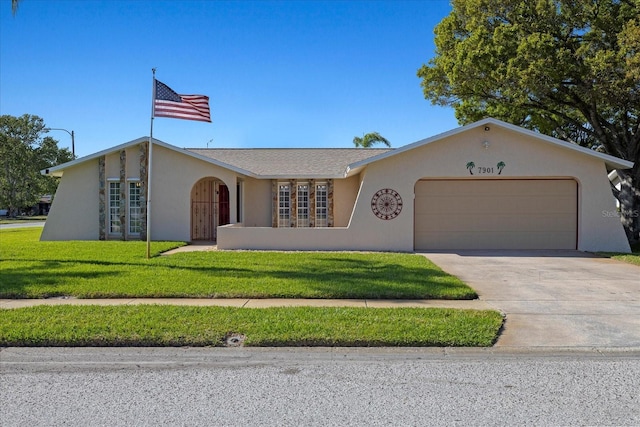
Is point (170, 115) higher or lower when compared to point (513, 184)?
higher

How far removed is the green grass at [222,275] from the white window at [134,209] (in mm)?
3794

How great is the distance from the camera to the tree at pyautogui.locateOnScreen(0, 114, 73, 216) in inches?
1860

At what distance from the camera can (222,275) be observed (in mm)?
10344

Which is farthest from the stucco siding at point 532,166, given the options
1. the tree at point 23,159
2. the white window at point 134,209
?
the tree at point 23,159

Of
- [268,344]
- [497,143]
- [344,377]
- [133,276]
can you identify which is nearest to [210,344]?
[268,344]

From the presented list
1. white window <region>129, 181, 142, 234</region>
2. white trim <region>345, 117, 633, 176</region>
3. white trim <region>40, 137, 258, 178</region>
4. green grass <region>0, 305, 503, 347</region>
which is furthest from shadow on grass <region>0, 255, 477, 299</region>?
white window <region>129, 181, 142, 234</region>

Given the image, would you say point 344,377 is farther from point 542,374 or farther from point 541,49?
point 541,49

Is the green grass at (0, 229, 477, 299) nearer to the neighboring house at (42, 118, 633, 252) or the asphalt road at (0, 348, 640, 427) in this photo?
the neighboring house at (42, 118, 633, 252)

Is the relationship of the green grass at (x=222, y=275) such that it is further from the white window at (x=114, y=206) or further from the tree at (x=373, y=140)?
the tree at (x=373, y=140)

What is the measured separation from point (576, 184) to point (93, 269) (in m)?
14.7

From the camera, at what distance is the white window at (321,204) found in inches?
766

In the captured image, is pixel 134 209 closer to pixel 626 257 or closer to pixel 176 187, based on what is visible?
pixel 176 187

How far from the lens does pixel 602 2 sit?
16.7 meters

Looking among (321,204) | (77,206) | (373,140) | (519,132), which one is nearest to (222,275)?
(321,204)
